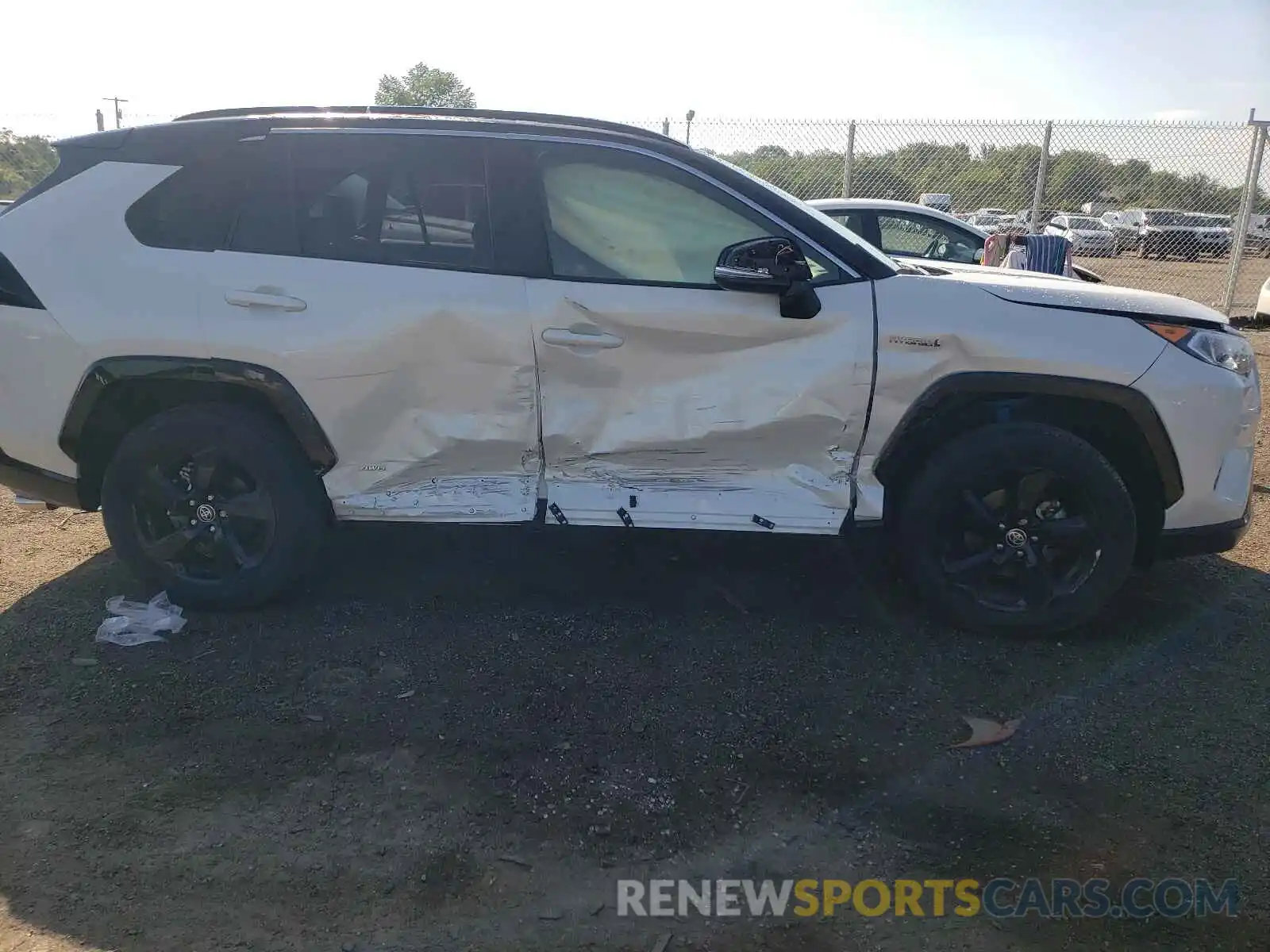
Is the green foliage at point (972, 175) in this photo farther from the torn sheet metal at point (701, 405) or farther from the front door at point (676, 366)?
the torn sheet metal at point (701, 405)

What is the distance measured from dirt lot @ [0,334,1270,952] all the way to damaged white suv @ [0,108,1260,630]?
45 cm

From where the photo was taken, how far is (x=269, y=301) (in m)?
3.68

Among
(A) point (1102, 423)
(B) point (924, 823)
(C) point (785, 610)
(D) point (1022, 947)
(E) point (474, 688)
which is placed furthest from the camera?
(C) point (785, 610)

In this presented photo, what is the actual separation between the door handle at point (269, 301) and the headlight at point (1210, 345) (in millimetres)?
3258

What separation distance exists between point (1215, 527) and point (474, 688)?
9.59 feet

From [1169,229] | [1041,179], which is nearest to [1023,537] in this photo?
[1041,179]

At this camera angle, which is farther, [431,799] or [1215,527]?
[1215,527]

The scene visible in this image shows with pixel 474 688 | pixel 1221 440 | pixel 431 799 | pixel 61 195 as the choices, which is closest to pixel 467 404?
pixel 474 688

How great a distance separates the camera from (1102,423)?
12.2ft

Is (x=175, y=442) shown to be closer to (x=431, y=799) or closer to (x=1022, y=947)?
(x=431, y=799)

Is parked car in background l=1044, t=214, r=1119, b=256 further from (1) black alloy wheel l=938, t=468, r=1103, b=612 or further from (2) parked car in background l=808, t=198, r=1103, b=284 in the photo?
(1) black alloy wheel l=938, t=468, r=1103, b=612

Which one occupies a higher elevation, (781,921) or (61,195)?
(61,195)

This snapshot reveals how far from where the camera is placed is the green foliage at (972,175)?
12156mm

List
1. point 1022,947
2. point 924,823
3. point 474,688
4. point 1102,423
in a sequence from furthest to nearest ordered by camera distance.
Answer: point 1102,423 → point 474,688 → point 924,823 → point 1022,947
